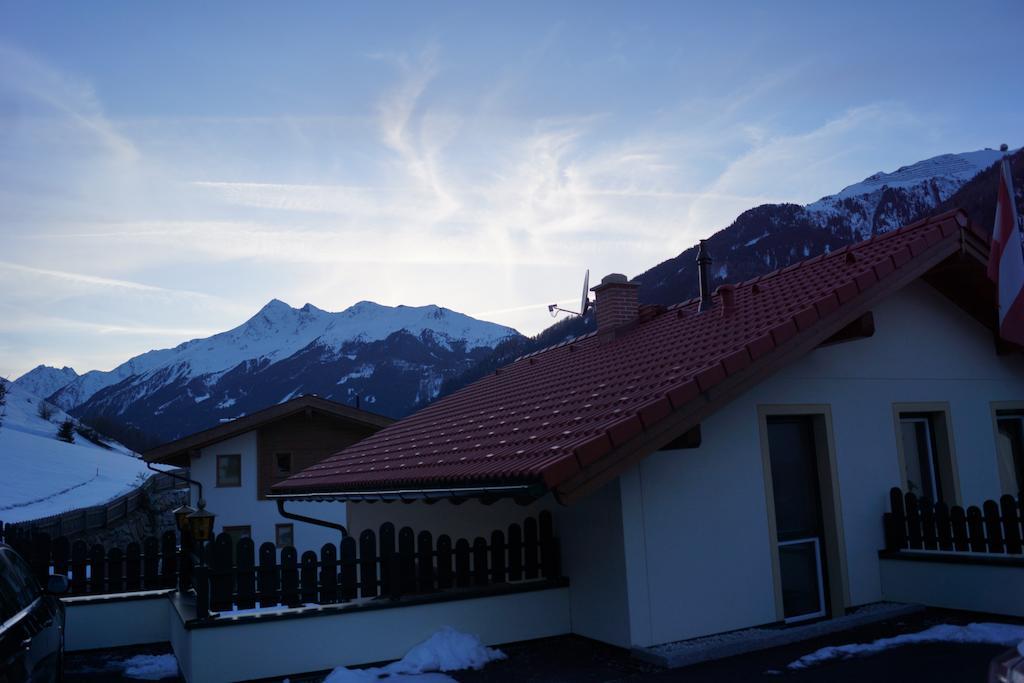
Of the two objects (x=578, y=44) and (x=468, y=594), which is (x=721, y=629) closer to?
(x=468, y=594)

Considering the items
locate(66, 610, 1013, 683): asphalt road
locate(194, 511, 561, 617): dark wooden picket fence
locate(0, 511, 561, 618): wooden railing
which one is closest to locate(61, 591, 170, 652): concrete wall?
locate(66, 610, 1013, 683): asphalt road

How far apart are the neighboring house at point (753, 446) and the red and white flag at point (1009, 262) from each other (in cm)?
99

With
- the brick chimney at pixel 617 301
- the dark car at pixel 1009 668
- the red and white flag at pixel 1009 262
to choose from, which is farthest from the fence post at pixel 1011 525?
the brick chimney at pixel 617 301

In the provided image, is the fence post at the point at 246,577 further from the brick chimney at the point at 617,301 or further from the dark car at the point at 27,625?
the brick chimney at the point at 617,301

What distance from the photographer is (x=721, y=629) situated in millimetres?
8109

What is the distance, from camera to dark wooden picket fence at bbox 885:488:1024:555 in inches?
339

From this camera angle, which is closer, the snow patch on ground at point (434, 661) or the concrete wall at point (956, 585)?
the snow patch on ground at point (434, 661)

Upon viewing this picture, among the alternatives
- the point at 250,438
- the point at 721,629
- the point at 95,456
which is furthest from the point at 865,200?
the point at 721,629

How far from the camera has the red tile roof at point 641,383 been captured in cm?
728

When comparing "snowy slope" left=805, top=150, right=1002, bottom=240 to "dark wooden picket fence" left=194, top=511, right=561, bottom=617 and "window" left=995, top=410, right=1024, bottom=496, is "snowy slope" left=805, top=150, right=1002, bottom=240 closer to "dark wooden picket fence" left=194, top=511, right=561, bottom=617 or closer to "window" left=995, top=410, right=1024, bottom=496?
"window" left=995, top=410, right=1024, bottom=496

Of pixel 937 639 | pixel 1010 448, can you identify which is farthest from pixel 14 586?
pixel 1010 448

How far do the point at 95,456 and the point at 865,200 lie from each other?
157m

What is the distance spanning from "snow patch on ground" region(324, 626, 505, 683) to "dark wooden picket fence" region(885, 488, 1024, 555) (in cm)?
501

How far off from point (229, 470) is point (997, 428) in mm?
21480
